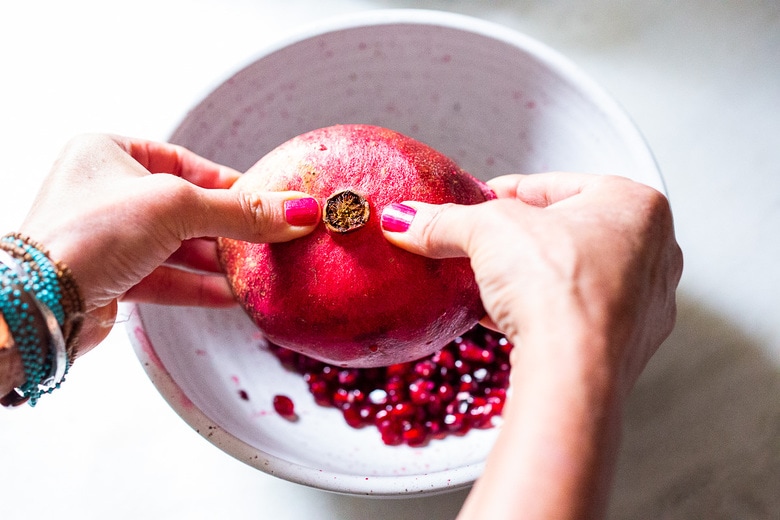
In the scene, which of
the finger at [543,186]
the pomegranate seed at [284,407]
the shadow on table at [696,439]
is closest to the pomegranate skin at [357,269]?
the finger at [543,186]

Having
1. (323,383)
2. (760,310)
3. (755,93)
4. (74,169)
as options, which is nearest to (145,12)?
(74,169)

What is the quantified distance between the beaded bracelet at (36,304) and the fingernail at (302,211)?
0.27 meters

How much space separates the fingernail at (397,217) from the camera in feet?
2.72

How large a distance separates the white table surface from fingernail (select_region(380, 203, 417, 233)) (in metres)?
0.43

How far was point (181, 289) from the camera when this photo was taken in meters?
1.08

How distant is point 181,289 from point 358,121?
468mm

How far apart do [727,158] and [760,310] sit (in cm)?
31

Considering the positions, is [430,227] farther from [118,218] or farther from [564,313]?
[118,218]

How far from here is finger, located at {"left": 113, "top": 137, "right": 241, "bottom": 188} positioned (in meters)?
1.00

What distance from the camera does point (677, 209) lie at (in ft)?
4.31

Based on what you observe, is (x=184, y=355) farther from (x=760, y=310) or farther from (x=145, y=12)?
(x=760, y=310)

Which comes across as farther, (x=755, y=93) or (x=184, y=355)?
(x=755, y=93)

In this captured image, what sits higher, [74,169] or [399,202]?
[74,169]

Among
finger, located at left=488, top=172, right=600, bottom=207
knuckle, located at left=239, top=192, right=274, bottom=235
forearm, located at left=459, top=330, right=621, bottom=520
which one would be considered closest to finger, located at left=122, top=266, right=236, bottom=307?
knuckle, located at left=239, top=192, right=274, bottom=235
